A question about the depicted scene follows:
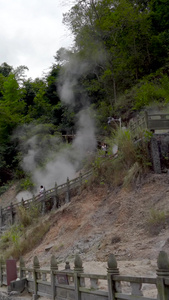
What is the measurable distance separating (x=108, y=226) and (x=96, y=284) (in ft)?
26.9

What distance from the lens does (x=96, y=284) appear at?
27.3 ft

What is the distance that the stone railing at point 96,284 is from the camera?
Result: 6034 millimetres

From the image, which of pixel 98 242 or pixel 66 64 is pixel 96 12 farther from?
pixel 98 242

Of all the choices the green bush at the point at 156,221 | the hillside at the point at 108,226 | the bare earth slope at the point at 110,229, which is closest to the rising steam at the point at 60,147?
the bare earth slope at the point at 110,229

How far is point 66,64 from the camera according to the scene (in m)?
40.8

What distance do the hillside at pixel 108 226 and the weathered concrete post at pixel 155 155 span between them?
0.49 m

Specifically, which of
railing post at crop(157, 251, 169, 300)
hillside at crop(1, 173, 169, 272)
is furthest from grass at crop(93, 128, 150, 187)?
railing post at crop(157, 251, 169, 300)

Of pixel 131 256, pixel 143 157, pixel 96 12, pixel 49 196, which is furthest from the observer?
pixel 96 12

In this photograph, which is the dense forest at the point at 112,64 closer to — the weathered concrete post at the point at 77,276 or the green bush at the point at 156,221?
the green bush at the point at 156,221

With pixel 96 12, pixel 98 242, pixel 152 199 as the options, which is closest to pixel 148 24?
pixel 96 12

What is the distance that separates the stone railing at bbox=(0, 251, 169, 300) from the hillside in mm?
2981

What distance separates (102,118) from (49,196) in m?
11.8

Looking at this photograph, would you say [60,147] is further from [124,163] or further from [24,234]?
[124,163]

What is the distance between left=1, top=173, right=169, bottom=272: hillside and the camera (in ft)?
45.0
